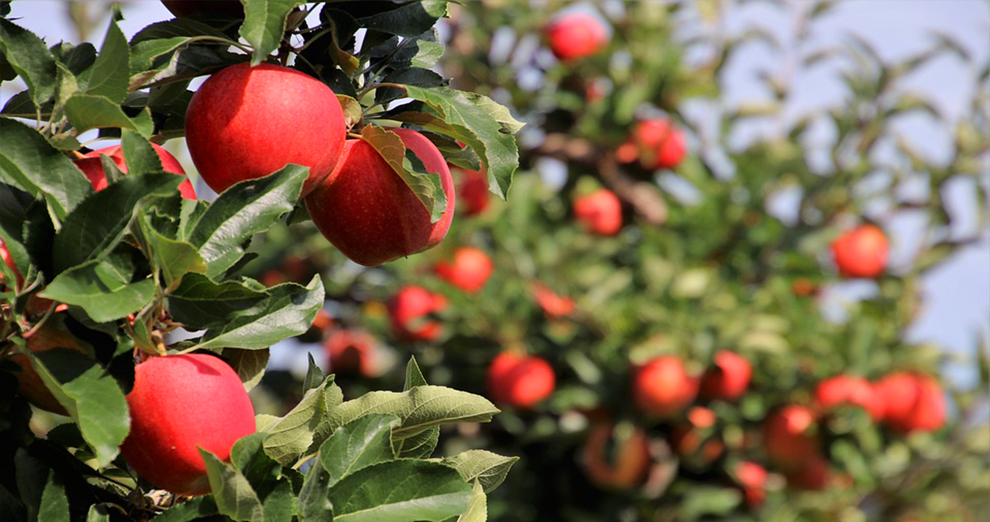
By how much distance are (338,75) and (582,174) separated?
213 centimetres

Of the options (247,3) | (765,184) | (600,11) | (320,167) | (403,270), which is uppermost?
(247,3)

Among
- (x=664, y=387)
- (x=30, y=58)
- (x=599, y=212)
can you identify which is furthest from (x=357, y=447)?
(x=599, y=212)

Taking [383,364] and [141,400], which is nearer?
[141,400]

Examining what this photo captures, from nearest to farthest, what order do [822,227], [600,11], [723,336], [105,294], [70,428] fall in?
1. [105,294]
2. [70,428]
3. [723,336]
4. [822,227]
5. [600,11]

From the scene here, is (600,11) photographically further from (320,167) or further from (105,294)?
(105,294)

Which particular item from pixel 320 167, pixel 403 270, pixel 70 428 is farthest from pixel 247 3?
pixel 403 270

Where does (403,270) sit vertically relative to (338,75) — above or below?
below

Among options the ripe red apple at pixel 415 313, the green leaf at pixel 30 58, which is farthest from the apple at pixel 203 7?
the ripe red apple at pixel 415 313

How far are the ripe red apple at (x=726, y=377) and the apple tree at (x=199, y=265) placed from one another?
5.38 ft

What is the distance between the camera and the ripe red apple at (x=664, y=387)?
222cm

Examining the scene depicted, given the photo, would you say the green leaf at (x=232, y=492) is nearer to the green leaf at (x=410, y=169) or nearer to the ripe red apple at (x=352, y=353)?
the green leaf at (x=410, y=169)

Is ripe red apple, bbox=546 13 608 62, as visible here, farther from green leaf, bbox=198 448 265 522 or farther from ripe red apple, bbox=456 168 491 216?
green leaf, bbox=198 448 265 522

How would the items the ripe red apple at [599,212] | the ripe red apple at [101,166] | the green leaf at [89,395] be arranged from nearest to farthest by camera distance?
the green leaf at [89,395] < the ripe red apple at [101,166] < the ripe red apple at [599,212]

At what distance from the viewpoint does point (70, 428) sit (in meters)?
0.66
